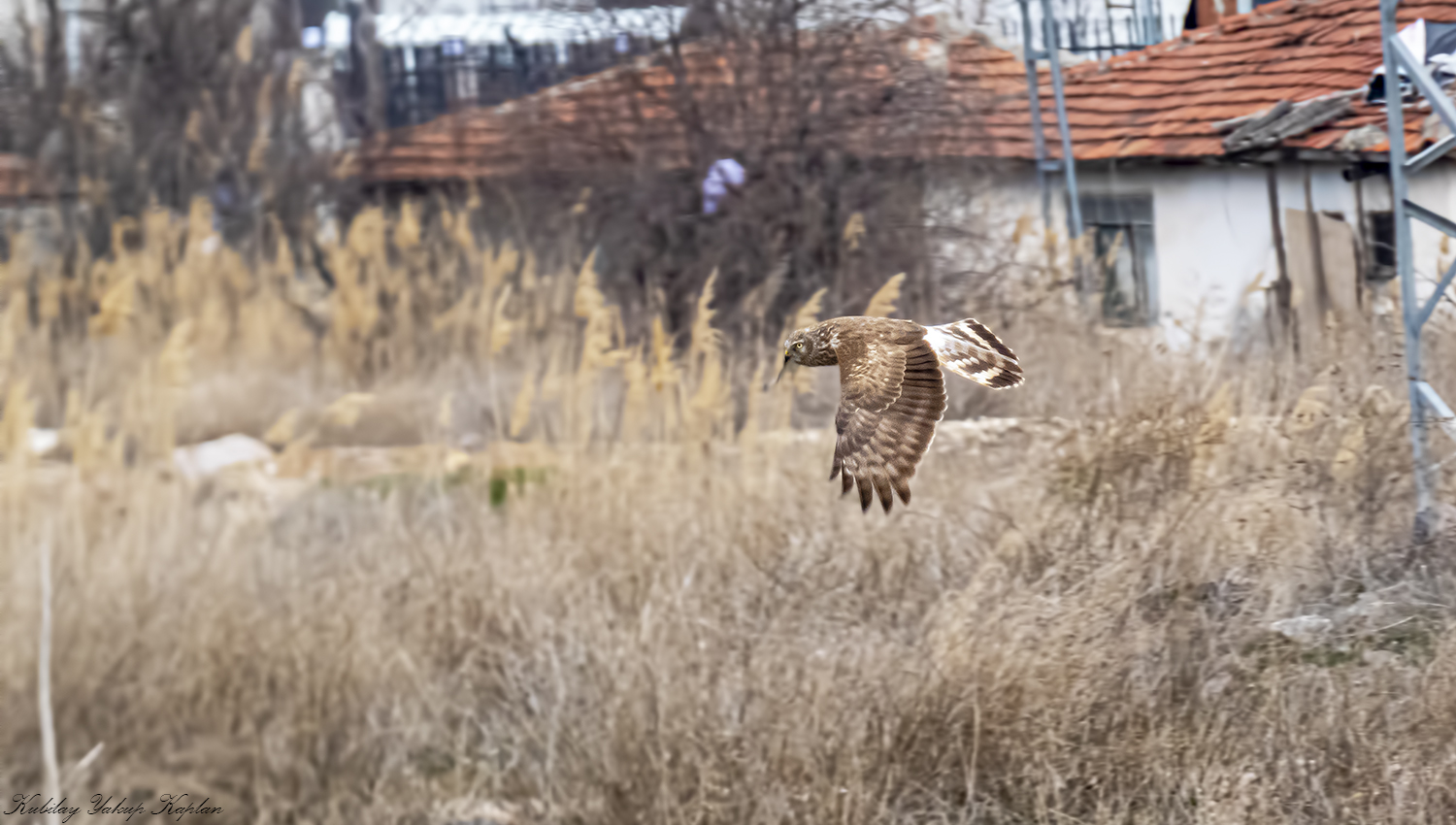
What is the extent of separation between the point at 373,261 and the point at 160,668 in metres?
1.94

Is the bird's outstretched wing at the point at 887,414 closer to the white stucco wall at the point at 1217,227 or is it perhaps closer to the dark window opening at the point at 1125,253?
the white stucco wall at the point at 1217,227

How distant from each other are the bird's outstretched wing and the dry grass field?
58.9 inches

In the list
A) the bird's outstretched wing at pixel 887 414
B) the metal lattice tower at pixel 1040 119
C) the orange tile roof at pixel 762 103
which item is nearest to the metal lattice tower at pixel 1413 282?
the metal lattice tower at pixel 1040 119

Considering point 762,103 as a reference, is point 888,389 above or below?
below

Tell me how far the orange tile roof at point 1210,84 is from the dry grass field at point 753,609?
0.86m

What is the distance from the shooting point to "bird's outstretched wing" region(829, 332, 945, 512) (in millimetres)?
1307

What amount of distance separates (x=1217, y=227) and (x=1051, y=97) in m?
0.85

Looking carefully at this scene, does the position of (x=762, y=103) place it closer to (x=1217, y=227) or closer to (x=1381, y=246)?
(x=1217, y=227)

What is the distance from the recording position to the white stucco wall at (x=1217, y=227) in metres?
4.02

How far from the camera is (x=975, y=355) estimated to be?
152 centimetres

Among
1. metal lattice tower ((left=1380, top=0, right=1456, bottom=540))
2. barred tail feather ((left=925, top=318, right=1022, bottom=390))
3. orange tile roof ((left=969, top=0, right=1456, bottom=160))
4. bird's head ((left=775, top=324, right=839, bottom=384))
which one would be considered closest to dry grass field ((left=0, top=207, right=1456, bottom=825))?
metal lattice tower ((left=1380, top=0, right=1456, bottom=540))

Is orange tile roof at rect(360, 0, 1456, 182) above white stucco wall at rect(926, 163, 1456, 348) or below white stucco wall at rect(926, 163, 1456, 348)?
above

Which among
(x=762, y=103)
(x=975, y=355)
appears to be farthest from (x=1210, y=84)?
(x=975, y=355)

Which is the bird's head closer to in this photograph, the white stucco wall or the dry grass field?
the dry grass field
